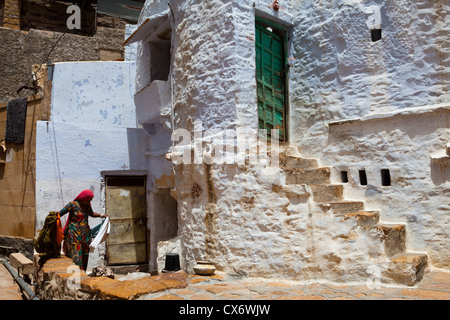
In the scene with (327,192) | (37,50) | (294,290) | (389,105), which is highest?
(37,50)

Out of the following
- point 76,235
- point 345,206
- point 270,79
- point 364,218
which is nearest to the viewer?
point 364,218

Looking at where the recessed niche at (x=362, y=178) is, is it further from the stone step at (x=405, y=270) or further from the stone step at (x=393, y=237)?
the stone step at (x=405, y=270)

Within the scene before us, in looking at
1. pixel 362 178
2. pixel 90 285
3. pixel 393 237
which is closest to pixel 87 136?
pixel 90 285

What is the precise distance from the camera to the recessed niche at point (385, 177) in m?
5.21

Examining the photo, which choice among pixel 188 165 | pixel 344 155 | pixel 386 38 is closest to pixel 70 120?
pixel 188 165

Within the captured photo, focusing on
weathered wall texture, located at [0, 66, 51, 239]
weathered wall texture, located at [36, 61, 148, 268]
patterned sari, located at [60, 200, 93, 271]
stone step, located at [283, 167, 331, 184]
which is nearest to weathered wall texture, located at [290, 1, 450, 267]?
stone step, located at [283, 167, 331, 184]

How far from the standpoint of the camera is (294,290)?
418 centimetres

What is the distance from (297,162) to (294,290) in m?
1.98

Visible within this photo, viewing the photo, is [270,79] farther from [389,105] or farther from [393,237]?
[393,237]

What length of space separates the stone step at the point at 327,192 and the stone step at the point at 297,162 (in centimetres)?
56

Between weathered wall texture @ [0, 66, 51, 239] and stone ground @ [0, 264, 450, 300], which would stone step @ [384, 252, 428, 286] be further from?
weathered wall texture @ [0, 66, 51, 239]

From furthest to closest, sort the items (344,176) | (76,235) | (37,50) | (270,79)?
→ (37,50), (270,79), (344,176), (76,235)

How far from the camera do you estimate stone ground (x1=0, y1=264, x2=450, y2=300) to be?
372 centimetres
